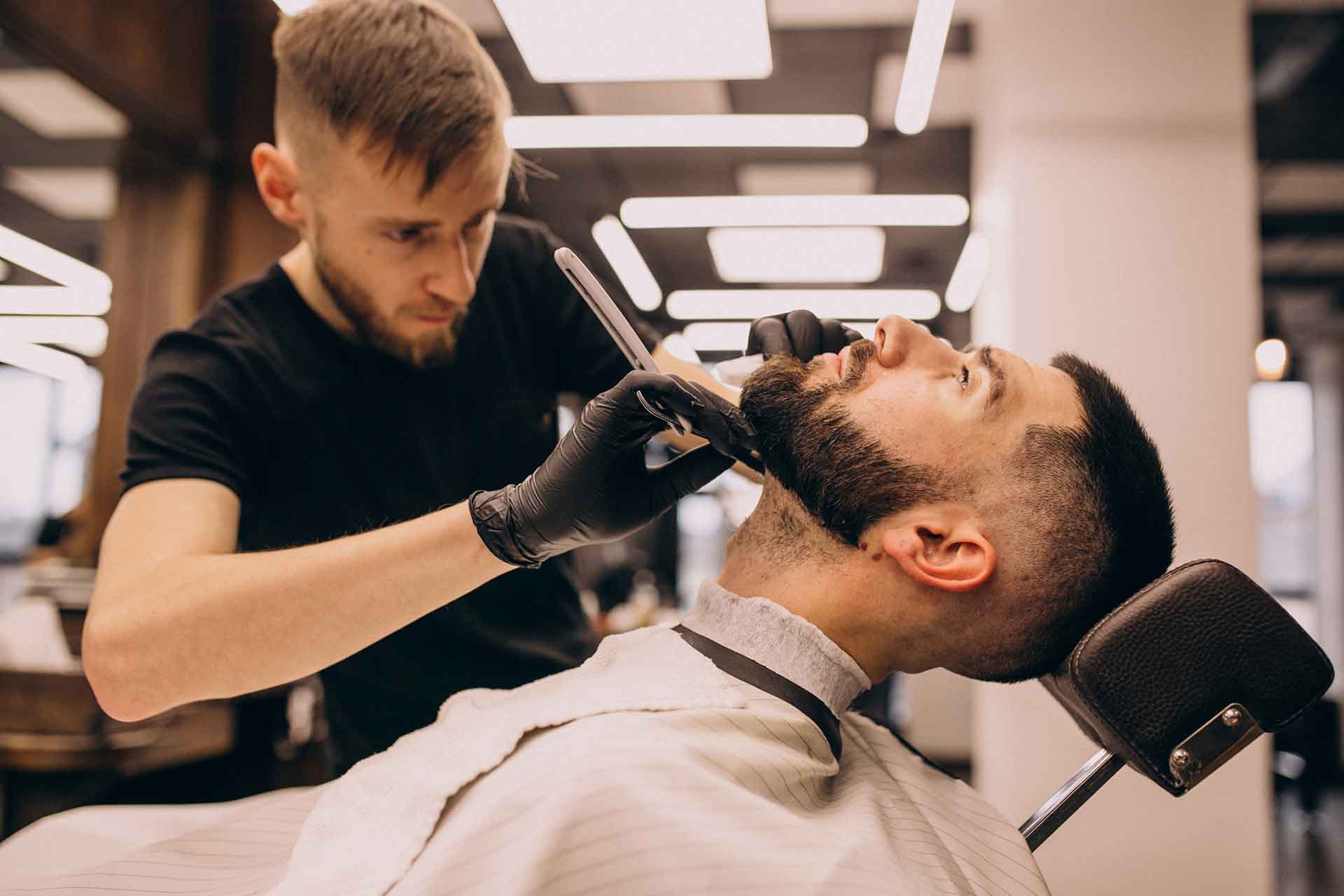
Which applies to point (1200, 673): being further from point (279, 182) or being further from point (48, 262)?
point (48, 262)

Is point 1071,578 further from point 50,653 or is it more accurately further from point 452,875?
point 50,653

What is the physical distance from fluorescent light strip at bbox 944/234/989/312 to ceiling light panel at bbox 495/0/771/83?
1.62 m

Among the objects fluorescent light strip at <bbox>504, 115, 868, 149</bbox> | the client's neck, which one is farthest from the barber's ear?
fluorescent light strip at <bbox>504, 115, 868, 149</bbox>

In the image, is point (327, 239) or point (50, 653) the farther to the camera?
Answer: point (50, 653)

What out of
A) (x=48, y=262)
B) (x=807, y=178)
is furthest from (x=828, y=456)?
(x=48, y=262)

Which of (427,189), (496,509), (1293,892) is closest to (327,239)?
(427,189)

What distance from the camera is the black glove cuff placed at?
1.18 meters

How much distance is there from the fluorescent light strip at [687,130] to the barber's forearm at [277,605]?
250 cm

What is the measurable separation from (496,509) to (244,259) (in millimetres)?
3994

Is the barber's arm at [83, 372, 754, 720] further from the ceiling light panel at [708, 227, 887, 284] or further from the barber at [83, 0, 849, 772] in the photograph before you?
the ceiling light panel at [708, 227, 887, 284]

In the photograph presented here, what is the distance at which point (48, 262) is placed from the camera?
5555 mm

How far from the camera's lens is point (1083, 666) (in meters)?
1.14

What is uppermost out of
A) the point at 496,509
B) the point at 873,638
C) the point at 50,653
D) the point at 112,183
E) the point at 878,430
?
the point at 112,183

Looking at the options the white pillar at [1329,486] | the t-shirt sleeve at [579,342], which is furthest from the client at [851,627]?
the white pillar at [1329,486]
